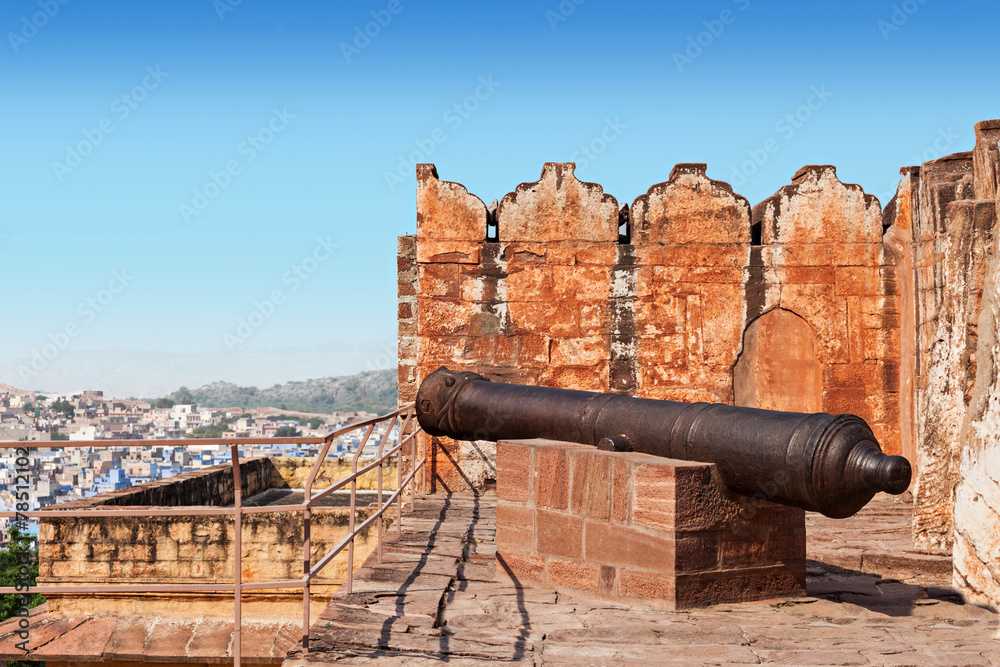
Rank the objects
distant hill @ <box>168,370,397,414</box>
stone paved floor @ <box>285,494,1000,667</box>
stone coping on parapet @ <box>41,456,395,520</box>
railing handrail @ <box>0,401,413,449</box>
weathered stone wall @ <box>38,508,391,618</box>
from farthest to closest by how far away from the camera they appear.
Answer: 1. distant hill @ <box>168,370,397,414</box>
2. stone coping on parapet @ <box>41,456,395,520</box>
3. weathered stone wall @ <box>38,508,391,618</box>
4. stone paved floor @ <box>285,494,1000,667</box>
5. railing handrail @ <box>0,401,413,449</box>

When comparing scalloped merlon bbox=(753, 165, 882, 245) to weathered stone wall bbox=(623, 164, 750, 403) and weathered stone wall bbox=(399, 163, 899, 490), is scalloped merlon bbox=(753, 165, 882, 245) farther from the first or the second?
weathered stone wall bbox=(623, 164, 750, 403)

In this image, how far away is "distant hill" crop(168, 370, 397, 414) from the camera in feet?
270

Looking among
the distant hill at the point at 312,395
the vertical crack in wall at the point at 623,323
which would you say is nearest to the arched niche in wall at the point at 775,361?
the vertical crack in wall at the point at 623,323

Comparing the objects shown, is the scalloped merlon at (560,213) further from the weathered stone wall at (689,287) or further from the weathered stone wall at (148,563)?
the weathered stone wall at (148,563)

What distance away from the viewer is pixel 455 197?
857 cm

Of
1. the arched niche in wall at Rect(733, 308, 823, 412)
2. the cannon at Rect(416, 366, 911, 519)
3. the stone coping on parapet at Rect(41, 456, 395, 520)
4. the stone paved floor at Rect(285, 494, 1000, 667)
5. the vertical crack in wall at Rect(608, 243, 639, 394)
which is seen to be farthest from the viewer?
the stone coping on parapet at Rect(41, 456, 395, 520)

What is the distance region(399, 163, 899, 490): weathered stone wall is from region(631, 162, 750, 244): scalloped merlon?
0.04 feet

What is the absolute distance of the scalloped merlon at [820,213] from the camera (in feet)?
28.3

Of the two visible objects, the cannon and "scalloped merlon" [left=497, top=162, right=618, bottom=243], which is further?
"scalloped merlon" [left=497, top=162, right=618, bottom=243]

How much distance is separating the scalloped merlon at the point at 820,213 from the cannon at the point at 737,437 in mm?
4024

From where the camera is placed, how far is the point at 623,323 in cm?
855

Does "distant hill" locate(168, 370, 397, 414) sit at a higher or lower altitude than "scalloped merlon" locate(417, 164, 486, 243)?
lower

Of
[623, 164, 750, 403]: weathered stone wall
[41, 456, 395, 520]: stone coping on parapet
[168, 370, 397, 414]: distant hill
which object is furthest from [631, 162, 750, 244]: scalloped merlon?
[168, 370, 397, 414]: distant hill

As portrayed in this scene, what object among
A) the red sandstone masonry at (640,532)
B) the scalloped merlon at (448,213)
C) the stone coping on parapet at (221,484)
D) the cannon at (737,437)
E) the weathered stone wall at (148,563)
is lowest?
the weathered stone wall at (148,563)
